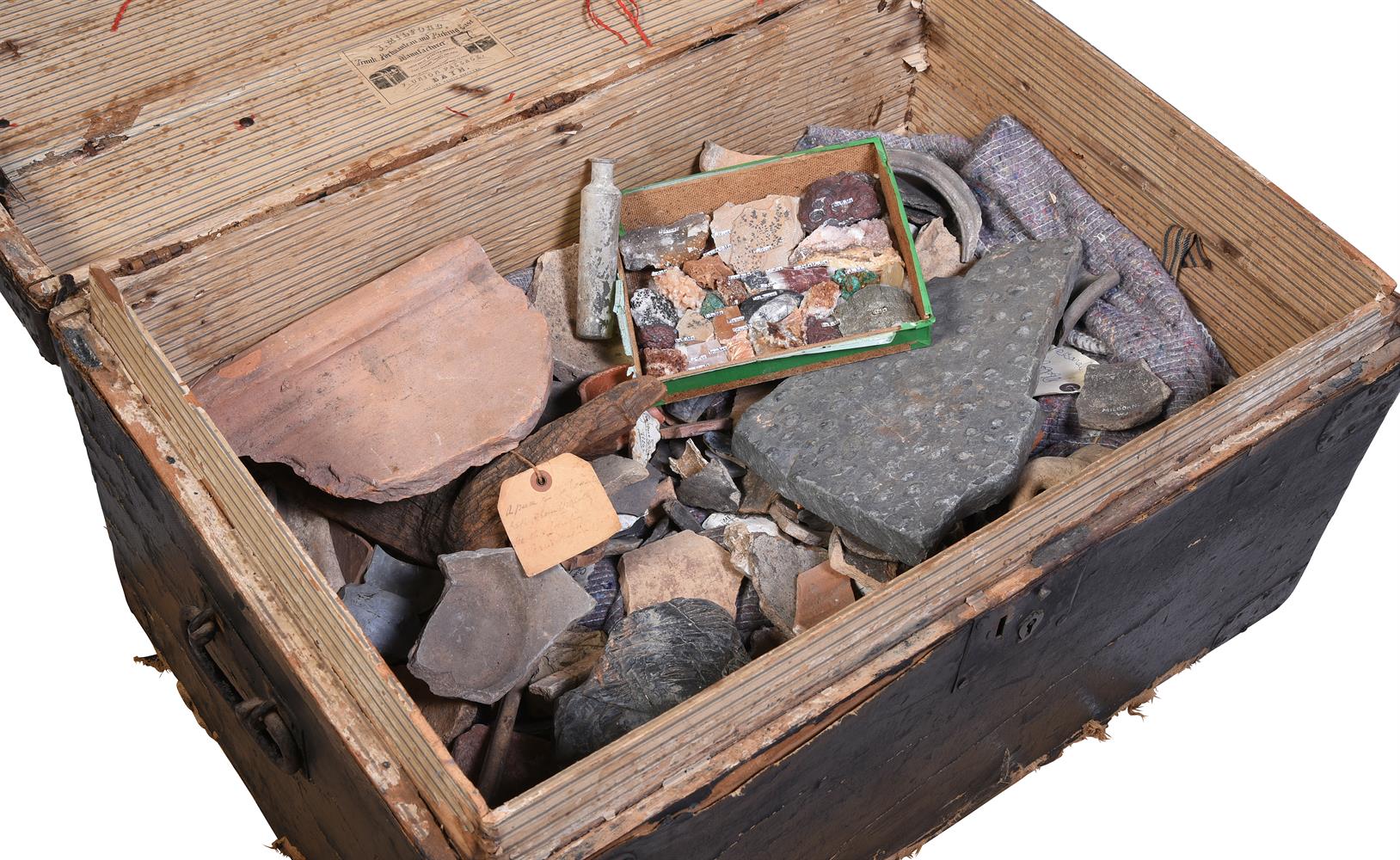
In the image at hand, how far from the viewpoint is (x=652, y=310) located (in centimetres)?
326

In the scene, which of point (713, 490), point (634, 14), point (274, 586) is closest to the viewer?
point (274, 586)

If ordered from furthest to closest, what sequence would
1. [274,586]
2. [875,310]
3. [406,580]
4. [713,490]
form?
[875,310] → [713,490] → [406,580] → [274,586]

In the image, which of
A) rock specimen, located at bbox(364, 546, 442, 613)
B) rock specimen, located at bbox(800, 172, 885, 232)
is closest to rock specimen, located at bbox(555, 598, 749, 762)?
rock specimen, located at bbox(364, 546, 442, 613)

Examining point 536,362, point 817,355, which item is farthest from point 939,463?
point 536,362

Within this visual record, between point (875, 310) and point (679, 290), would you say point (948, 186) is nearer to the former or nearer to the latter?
point (875, 310)

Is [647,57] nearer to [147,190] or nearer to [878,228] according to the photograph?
[878,228]

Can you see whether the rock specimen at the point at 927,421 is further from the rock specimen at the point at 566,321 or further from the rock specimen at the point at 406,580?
the rock specimen at the point at 406,580

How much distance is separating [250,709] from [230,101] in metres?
1.13

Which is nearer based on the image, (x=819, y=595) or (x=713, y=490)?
(x=819, y=595)

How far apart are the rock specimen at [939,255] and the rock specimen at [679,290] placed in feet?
1.48

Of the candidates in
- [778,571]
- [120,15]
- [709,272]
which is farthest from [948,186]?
[120,15]

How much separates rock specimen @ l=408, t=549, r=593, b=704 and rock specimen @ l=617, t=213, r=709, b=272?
2.58 feet

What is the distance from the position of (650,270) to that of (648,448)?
17.3 inches

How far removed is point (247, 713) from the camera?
262 centimetres
